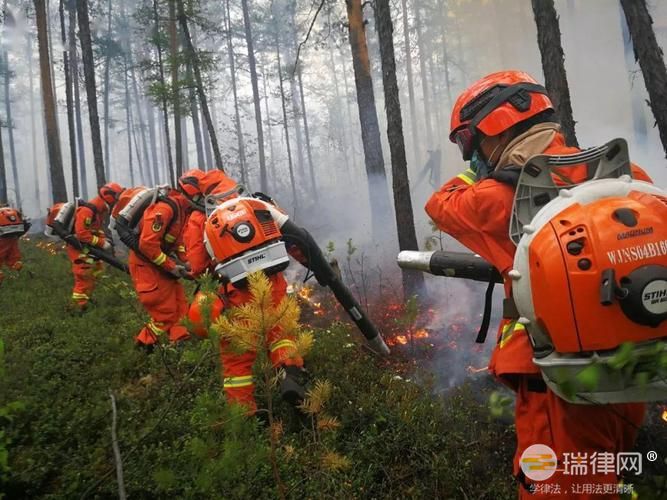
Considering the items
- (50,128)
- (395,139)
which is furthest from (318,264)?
(50,128)

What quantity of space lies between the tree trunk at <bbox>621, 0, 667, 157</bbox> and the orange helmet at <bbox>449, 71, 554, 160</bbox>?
3527 millimetres

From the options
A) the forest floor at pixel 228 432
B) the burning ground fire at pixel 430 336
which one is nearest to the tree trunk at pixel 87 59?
the forest floor at pixel 228 432

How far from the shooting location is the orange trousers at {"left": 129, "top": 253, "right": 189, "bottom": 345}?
5402 millimetres

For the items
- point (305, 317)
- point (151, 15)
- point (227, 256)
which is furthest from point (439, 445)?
point (151, 15)

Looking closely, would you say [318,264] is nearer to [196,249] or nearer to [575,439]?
[196,249]

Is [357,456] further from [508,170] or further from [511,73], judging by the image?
[511,73]

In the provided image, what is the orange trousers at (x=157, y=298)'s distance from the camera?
540 cm

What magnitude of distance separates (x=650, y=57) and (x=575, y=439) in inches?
184

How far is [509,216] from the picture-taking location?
1775 millimetres

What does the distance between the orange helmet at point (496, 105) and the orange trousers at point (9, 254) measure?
1032cm

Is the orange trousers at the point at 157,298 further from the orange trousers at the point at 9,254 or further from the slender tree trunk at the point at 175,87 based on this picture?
the slender tree trunk at the point at 175,87

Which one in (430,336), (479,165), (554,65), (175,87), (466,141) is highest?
(175,87)

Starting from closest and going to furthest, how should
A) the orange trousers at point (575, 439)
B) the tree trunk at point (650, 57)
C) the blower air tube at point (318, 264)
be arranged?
the orange trousers at point (575, 439) → the blower air tube at point (318, 264) → the tree trunk at point (650, 57)

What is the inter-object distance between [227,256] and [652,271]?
8.97ft
